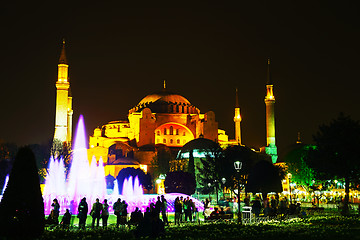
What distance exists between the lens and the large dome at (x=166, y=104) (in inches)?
3069

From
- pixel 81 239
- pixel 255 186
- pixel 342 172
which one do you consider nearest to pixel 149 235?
pixel 81 239

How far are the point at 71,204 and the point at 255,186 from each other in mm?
8454

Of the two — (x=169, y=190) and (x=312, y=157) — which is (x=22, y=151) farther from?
(x=169, y=190)

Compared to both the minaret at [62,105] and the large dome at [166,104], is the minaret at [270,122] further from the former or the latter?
the minaret at [62,105]

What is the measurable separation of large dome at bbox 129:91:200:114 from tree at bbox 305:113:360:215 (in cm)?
5421

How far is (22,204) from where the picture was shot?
439 inches

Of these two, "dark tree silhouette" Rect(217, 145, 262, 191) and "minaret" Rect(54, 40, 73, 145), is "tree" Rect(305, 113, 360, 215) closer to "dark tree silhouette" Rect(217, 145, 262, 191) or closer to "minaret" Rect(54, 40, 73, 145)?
"dark tree silhouette" Rect(217, 145, 262, 191)

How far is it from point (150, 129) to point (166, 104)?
960 cm

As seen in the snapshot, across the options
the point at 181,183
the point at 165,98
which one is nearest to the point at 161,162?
the point at 181,183

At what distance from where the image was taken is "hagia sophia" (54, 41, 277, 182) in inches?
2301

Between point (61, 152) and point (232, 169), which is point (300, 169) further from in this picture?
point (61, 152)

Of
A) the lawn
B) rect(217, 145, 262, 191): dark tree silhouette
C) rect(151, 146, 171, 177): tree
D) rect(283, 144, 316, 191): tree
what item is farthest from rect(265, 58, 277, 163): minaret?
the lawn

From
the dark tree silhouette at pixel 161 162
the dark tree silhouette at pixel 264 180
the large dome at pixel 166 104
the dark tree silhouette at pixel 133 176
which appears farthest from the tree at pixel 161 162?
the dark tree silhouette at pixel 264 180

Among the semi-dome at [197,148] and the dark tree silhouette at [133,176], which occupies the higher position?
the semi-dome at [197,148]
